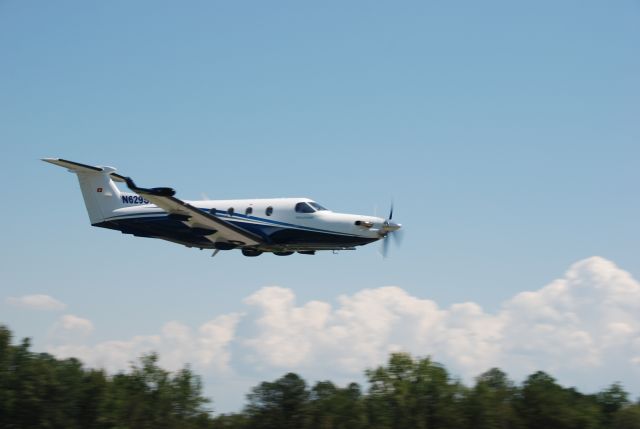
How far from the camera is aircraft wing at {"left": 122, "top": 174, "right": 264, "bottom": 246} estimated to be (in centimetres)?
3538

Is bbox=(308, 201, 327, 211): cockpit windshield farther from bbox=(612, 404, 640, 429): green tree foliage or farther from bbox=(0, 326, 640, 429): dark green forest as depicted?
bbox=(612, 404, 640, 429): green tree foliage

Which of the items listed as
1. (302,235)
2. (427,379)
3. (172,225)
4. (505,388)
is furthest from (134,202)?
(505,388)

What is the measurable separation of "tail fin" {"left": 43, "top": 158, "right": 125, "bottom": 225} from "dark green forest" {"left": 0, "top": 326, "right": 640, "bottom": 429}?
48.6 ft

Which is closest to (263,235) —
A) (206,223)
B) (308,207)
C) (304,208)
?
(304,208)

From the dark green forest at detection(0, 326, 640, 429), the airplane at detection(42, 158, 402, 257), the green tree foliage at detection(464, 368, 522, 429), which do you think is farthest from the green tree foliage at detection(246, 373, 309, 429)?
the airplane at detection(42, 158, 402, 257)

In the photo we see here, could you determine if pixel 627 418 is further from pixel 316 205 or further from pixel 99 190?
pixel 99 190

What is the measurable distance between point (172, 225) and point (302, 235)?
6428 millimetres

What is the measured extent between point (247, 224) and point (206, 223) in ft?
6.40

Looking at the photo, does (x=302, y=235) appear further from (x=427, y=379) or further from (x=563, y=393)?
(x=563, y=393)

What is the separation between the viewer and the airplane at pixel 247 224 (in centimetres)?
3481

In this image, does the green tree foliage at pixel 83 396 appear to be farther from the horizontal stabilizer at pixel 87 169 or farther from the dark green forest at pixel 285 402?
the horizontal stabilizer at pixel 87 169

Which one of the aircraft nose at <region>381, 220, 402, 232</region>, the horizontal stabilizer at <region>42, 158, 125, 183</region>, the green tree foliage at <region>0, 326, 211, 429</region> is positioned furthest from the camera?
the green tree foliage at <region>0, 326, 211, 429</region>

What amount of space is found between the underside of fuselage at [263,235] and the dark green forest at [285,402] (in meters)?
16.3

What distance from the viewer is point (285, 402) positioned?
54844 mm
